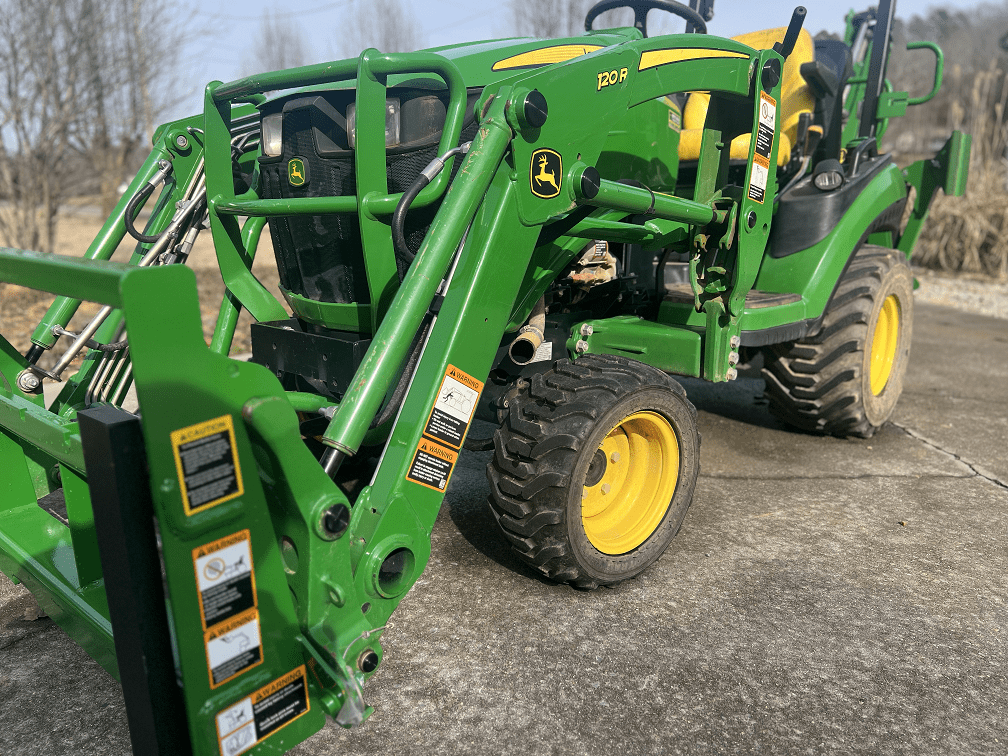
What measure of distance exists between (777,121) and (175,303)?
2.51 m

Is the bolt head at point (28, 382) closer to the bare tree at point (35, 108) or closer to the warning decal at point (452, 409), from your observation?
the warning decal at point (452, 409)

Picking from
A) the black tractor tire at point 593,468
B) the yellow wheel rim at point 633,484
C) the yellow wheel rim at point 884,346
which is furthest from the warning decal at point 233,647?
the yellow wheel rim at point 884,346

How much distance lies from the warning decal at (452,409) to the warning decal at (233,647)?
0.66m

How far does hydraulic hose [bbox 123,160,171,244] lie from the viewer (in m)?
3.02

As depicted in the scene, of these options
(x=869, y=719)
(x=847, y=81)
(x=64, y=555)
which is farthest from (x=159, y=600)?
(x=847, y=81)

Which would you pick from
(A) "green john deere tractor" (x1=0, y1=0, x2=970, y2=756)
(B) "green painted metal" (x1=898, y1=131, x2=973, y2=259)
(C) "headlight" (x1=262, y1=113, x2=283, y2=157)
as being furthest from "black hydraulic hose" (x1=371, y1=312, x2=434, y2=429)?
(B) "green painted metal" (x1=898, y1=131, x2=973, y2=259)

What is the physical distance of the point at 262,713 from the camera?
1660 millimetres

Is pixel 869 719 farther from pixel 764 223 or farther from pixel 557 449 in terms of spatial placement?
pixel 764 223

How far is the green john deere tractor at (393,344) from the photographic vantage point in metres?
1.55

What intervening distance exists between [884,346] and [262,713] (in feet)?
12.9

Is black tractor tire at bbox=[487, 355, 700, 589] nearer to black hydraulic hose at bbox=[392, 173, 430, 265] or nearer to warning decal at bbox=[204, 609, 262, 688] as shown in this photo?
black hydraulic hose at bbox=[392, 173, 430, 265]

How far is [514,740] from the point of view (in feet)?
6.42

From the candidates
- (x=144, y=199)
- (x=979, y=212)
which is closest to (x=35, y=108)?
(x=144, y=199)

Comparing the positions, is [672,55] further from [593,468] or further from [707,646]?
[707,646]
